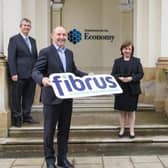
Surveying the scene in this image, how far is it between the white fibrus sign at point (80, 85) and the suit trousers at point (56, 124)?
0.98ft

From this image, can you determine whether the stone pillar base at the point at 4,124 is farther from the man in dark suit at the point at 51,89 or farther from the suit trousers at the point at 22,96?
the man in dark suit at the point at 51,89

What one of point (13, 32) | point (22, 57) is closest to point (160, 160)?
point (22, 57)

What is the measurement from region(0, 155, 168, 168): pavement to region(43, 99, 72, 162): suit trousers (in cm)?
51

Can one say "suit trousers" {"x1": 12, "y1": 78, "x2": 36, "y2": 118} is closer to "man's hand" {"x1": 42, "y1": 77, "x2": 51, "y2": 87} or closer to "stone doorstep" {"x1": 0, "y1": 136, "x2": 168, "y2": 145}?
"stone doorstep" {"x1": 0, "y1": 136, "x2": 168, "y2": 145}

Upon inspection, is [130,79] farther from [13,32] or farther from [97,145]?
[13,32]

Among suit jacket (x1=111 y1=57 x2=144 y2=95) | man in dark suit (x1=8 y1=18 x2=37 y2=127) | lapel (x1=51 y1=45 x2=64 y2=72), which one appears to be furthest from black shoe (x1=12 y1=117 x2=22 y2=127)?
lapel (x1=51 y1=45 x2=64 y2=72)

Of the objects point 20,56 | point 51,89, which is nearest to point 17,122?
point 20,56

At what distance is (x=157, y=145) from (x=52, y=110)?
2.22 m

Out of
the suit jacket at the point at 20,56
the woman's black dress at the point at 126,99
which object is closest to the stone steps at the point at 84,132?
the woman's black dress at the point at 126,99

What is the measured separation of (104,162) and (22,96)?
210 centimetres

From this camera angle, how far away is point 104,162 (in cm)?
775

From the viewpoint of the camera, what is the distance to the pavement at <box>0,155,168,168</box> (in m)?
7.51

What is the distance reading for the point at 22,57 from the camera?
28.9 ft

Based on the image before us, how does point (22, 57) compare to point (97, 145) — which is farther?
point (22, 57)
